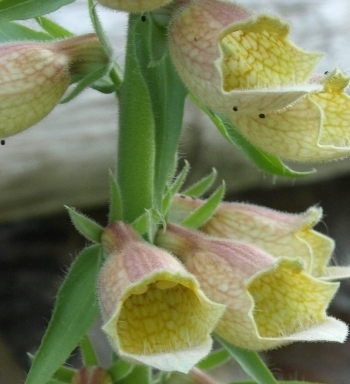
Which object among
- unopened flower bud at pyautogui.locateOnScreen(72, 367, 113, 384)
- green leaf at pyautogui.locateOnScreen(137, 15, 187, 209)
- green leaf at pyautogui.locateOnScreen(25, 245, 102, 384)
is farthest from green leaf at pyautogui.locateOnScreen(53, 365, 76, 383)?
green leaf at pyautogui.locateOnScreen(137, 15, 187, 209)

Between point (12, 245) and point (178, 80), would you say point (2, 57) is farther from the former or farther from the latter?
point (12, 245)

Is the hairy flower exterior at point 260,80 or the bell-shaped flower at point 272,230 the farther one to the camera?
the bell-shaped flower at point 272,230

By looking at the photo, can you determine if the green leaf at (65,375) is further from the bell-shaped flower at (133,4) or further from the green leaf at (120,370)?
the bell-shaped flower at (133,4)

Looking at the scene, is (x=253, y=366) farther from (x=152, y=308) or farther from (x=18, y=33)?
(x=18, y=33)

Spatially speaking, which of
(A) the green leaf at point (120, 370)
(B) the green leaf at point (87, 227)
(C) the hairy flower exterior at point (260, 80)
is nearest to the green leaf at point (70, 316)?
(B) the green leaf at point (87, 227)

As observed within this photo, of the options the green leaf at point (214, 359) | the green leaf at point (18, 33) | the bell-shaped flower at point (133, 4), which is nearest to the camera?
the bell-shaped flower at point (133, 4)

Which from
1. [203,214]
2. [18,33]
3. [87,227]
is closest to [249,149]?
[203,214]

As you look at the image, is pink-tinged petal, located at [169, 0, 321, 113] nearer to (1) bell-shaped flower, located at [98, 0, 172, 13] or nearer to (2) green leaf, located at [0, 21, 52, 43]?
(1) bell-shaped flower, located at [98, 0, 172, 13]
